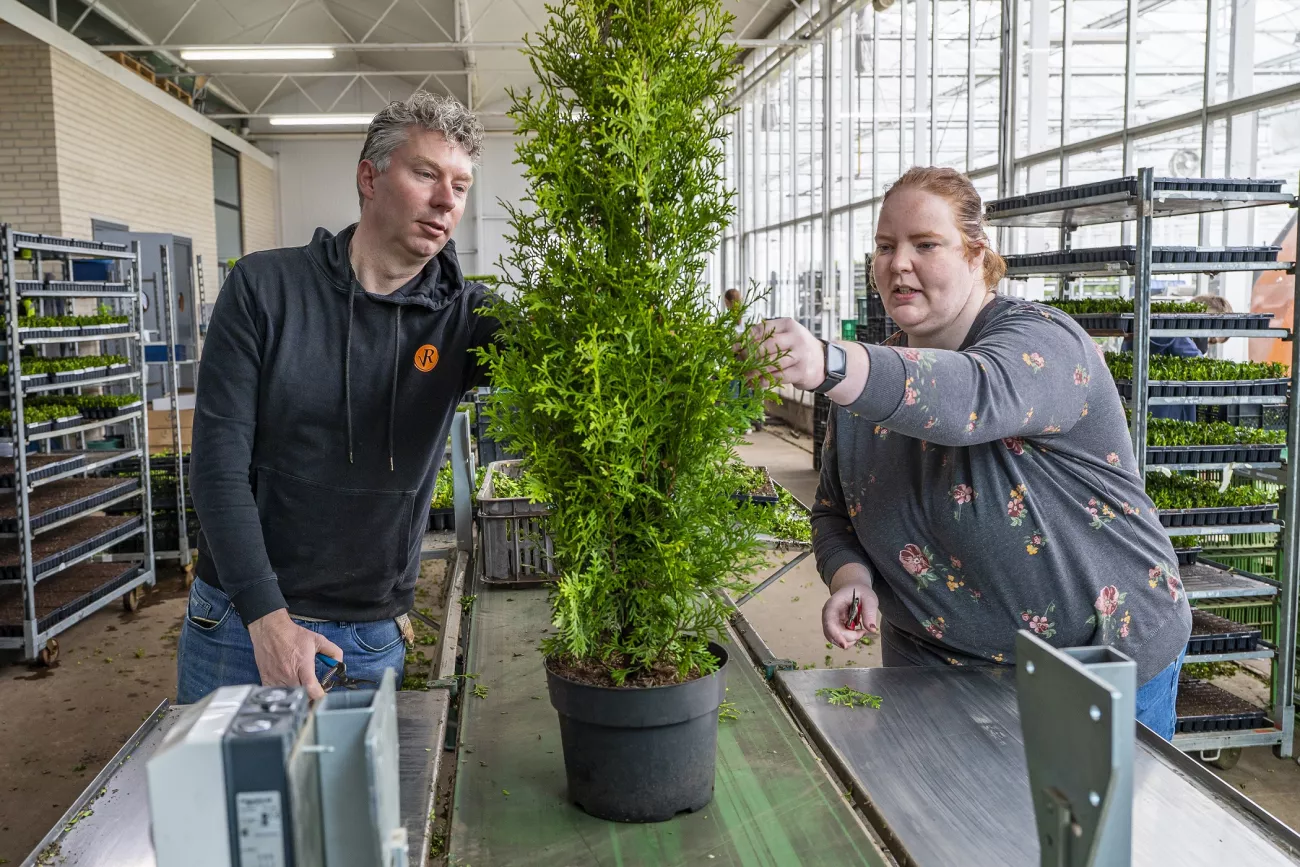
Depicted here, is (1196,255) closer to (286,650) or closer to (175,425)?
(286,650)

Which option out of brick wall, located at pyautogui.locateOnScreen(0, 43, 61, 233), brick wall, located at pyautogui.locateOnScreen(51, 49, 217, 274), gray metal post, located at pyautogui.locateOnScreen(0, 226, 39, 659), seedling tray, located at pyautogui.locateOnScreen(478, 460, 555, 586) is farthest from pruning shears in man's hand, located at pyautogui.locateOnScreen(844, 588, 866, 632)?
brick wall, located at pyautogui.locateOnScreen(51, 49, 217, 274)

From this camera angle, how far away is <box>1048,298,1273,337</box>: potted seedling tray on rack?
3773 mm

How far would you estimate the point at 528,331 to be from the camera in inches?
53.2

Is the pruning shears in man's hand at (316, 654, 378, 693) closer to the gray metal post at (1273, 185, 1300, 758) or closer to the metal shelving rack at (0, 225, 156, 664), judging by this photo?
the gray metal post at (1273, 185, 1300, 758)

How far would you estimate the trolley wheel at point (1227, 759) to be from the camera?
3.82 meters

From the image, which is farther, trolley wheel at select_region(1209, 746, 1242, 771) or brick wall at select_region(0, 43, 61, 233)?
brick wall at select_region(0, 43, 61, 233)

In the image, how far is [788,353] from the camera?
1.31 meters

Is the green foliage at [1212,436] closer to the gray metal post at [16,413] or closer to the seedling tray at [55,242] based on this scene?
the gray metal post at [16,413]

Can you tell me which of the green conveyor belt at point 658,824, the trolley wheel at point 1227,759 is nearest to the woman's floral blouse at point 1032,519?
the green conveyor belt at point 658,824

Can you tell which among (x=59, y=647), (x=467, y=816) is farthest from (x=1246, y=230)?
(x=59, y=647)

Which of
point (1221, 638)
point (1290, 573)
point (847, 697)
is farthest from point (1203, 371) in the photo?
point (847, 697)

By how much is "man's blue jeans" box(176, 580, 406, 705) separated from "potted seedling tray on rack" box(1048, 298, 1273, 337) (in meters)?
2.73

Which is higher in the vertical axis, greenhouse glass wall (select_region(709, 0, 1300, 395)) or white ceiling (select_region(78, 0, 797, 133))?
white ceiling (select_region(78, 0, 797, 133))

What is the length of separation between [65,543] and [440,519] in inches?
86.9
